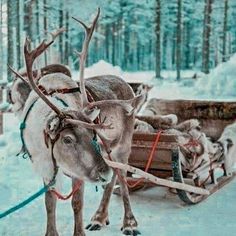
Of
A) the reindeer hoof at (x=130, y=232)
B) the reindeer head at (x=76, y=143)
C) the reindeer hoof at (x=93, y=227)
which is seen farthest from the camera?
the reindeer hoof at (x=93, y=227)

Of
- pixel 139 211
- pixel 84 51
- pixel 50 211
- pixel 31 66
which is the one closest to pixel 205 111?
pixel 139 211

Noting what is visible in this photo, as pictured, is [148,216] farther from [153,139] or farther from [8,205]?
[8,205]

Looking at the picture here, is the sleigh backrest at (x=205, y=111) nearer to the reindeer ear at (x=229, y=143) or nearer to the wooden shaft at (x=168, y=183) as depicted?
the reindeer ear at (x=229, y=143)

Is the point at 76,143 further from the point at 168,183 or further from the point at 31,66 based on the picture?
the point at 168,183

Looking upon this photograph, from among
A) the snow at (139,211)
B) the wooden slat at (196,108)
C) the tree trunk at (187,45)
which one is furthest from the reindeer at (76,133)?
the tree trunk at (187,45)

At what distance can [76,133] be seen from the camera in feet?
13.0

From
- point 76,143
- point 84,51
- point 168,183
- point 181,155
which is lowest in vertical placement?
point 168,183

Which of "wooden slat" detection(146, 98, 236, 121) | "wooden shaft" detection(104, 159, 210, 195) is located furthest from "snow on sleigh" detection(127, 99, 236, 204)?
"wooden slat" detection(146, 98, 236, 121)

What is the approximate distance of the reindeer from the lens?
3.95 meters

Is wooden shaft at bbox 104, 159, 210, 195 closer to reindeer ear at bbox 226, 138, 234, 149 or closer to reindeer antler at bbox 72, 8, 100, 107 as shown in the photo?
reindeer antler at bbox 72, 8, 100, 107

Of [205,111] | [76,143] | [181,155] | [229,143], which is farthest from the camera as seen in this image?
[205,111]

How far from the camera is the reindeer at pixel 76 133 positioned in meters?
3.95

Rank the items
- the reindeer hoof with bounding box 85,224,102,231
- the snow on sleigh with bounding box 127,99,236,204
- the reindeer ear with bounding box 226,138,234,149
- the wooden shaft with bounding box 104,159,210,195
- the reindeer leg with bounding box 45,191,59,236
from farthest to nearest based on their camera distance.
→ 1. the reindeer ear with bounding box 226,138,234,149
2. the snow on sleigh with bounding box 127,99,236,204
3. the reindeer hoof with bounding box 85,224,102,231
4. the wooden shaft with bounding box 104,159,210,195
5. the reindeer leg with bounding box 45,191,59,236

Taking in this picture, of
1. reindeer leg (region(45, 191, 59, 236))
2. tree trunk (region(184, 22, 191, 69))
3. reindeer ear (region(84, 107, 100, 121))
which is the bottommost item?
reindeer leg (region(45, 191, 59, 236))
